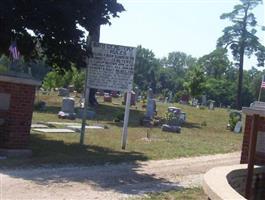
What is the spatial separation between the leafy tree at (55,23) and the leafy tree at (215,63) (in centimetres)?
7802

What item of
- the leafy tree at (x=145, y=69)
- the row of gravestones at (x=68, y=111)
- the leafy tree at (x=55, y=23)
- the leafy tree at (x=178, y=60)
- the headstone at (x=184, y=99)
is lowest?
the row of gravestones at (x=68, y=111)

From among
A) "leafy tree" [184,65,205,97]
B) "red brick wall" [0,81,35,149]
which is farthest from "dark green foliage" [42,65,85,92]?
"red brick wall" [0,81,35,149]

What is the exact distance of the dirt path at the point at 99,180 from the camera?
368 inches

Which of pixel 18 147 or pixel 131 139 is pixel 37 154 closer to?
pixel 18 147

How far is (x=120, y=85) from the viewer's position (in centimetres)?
1716

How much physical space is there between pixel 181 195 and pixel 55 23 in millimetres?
7343

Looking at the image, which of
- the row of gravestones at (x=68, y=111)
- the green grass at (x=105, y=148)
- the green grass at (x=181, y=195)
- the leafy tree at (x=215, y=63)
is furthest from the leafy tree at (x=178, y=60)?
the green grass at (x=181, y=195)

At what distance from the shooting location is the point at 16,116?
1366cm

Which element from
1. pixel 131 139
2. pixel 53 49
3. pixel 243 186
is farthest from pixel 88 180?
pixel 131 139

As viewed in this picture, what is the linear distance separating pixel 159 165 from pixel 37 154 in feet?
9.88

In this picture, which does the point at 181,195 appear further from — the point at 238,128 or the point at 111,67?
the point at 238,128

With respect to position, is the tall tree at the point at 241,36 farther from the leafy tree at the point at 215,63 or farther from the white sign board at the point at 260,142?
the white sign board at the point at 260,142

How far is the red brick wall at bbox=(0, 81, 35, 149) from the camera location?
44.4 ft

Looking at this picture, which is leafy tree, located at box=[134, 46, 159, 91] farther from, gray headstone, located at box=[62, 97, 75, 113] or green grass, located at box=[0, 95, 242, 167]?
green grass, located at box=[0, 95, 242, 167]
